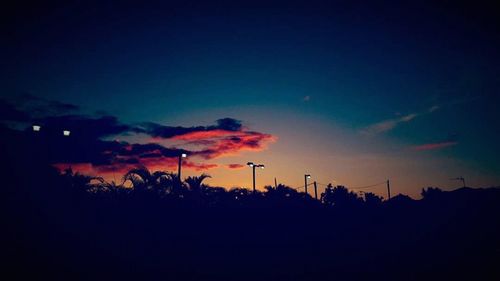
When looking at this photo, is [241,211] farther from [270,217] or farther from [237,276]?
[237,276]

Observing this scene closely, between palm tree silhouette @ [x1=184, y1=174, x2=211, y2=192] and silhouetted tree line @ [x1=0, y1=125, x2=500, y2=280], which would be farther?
palm tree silhouette @ [x1=184, y1=174, x2=211, y2=192]

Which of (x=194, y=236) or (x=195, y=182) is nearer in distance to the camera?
(x=194, y=236)

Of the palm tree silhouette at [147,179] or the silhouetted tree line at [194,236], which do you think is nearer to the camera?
the silhouetted tree line at [194,236]

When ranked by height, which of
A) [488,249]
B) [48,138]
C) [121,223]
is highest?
[48,138]

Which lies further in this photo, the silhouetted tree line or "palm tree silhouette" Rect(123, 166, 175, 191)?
"palm tree silhouette" Rect(123, 166, 175, 191)

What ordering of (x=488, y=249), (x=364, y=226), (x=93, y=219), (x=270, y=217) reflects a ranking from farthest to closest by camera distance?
(x=364, y=226) → (x=270, y=217) → (x=488, y=249) → (x=93, y=219)

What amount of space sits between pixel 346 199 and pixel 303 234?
12513mm

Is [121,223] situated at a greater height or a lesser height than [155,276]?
greater

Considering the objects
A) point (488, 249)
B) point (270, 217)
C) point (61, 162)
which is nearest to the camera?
point (61, 162)

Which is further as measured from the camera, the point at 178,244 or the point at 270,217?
the point at 270,217

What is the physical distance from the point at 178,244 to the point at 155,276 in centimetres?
336

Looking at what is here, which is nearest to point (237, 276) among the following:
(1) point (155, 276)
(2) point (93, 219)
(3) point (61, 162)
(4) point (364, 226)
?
(1) point (155, 276)

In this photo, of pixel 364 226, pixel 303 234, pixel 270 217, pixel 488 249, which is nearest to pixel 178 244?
pixel 270 217

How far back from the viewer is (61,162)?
1706 centimetres
